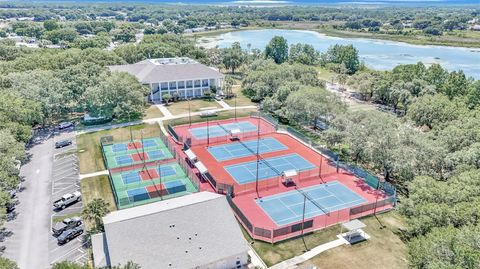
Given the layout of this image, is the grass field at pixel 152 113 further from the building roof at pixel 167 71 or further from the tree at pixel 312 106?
the tree at pixel 312 106

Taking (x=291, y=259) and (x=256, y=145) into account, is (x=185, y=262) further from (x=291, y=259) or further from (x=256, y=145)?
(x=256, y=145)

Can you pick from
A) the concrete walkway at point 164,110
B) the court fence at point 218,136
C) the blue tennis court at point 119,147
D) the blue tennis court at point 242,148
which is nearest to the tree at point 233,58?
the concrete walkway at point 164,110

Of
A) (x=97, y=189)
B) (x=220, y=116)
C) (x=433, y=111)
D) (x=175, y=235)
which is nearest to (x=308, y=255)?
(x=175, y=235)

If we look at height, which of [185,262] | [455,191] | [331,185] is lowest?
[331,185]

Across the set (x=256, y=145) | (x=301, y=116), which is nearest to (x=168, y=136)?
(x=256, y=145)

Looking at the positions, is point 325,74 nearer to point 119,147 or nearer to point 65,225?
point 119,147
